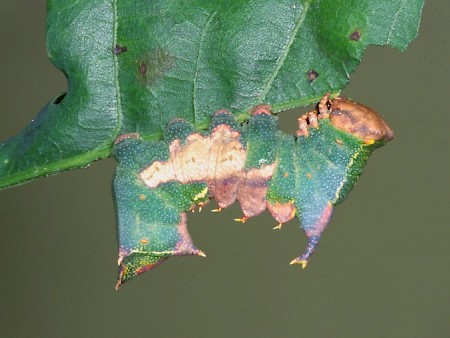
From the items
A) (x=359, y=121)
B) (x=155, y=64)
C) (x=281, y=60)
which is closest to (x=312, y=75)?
(x=281, y=60)

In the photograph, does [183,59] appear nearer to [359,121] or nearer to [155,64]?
[155,64]

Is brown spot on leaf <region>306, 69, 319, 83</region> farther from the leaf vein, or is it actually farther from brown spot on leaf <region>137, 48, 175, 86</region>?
brown spot on leaf <region>137, 48, 175, 86</region>

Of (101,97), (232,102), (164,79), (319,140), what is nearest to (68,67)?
(101,97)

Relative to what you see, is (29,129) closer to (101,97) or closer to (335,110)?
(101,97)

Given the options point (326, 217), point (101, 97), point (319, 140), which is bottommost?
point (326, 217)

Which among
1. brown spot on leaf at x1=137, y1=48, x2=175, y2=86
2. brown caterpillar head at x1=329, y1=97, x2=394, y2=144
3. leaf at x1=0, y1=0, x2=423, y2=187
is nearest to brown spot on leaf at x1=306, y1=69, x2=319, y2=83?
leaf at x1=0, y1=0, x2=423, y2=187

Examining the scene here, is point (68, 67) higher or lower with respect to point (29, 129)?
higher
